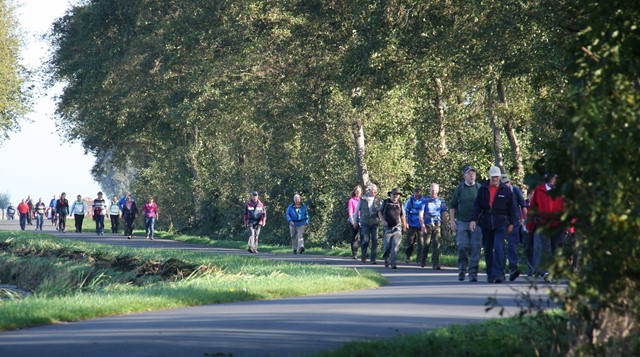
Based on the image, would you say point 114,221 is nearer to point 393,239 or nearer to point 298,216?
point 298,216

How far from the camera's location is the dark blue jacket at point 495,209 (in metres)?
20.3

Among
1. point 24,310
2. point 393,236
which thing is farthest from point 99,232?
point 24,310

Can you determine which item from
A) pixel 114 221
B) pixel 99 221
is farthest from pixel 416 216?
pixel 114 221

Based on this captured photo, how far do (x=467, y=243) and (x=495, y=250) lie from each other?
145cm

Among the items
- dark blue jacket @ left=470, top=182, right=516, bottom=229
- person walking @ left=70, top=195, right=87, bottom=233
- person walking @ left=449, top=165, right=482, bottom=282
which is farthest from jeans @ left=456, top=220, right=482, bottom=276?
person walking @ left=70, top=195, right=87, bottom=233

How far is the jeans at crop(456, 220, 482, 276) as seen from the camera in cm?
2120

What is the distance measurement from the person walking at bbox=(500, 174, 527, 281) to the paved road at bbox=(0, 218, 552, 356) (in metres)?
3.52

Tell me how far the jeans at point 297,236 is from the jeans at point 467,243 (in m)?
14.6

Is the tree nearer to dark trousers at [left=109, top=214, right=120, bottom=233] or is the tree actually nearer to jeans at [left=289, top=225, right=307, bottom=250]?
dark trousers at [left=109, top=214, right=120, bottom=233]

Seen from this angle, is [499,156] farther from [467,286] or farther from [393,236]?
[467,286]

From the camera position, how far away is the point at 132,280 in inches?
978

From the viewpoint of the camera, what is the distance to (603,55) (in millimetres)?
9289

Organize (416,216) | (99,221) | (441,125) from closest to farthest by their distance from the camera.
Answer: (416,216) → (441,125) → (99,221)

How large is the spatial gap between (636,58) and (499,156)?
2340 cm
